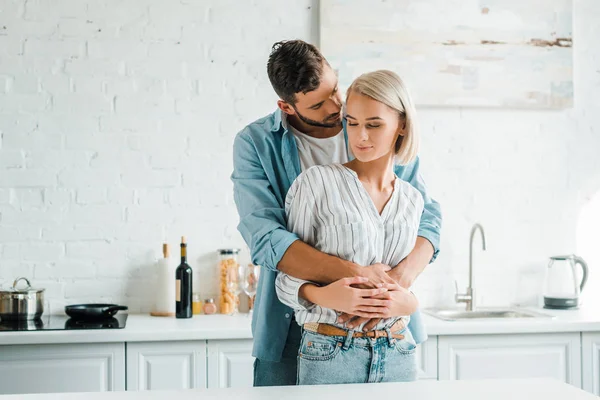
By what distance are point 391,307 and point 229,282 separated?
1678 millimetres

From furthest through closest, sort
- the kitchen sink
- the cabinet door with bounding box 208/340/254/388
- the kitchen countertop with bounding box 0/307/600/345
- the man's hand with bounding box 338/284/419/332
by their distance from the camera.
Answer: the kitchen sink
the cabinet door with bounding box 208/340/254/388
the kitchen countertop with bounding box 0/307/600/345
the man's hand with bounding box 338/284/419/332

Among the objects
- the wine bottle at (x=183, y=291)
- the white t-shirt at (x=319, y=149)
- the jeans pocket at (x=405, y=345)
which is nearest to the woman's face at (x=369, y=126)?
the white t-shirt at (x=319, y=149)

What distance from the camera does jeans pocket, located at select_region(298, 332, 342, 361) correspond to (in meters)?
1.61

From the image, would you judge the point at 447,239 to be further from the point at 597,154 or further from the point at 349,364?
the point at 349,364

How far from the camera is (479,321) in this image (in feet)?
9.53

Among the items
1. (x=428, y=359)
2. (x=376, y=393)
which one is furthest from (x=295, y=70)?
(x=428, y=359)

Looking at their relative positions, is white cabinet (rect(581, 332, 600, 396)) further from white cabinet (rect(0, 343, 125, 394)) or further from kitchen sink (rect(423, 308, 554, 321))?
white cabinet (rect(0, 343, 125, 394))

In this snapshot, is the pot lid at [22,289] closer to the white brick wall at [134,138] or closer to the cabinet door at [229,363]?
the white brick wall at [134,138]

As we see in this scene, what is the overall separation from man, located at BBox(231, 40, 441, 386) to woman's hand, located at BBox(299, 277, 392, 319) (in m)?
0.04

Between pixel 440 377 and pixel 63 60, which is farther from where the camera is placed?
pixel 63 60

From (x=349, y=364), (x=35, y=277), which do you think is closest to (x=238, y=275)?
(x=35, y=277)

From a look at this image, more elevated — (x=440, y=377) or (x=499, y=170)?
(x=499, y=170)

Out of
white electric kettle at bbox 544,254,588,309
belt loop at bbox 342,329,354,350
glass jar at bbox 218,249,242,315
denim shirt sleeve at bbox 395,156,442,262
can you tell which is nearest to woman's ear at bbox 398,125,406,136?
denim shirt sleeve at bbox 395,156,442,262

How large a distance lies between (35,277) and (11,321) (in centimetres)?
34
